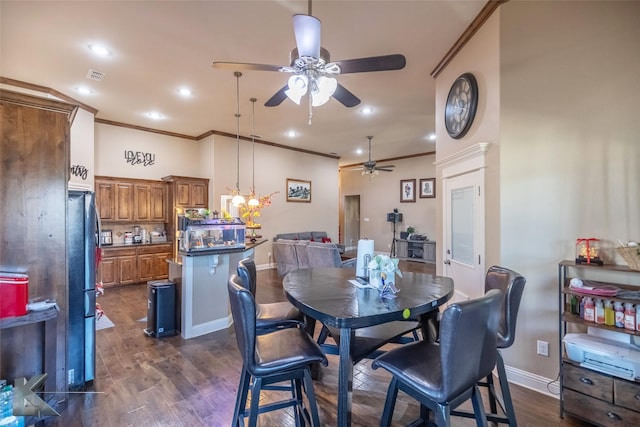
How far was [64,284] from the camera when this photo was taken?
2170mm

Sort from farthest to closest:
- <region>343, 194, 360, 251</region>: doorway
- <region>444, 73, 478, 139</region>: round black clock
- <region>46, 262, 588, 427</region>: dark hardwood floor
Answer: <region>343, 194, 360, 251</region>: doorway
<region>444, 73, 478, 139</region>: round black clock
<region>46, 262, 588, 427</region>: dark hardwood floor

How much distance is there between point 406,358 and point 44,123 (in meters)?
2.84

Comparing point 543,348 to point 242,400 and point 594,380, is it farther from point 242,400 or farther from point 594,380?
A: point 242,400

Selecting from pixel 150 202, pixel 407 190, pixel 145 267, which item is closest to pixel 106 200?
pixel 150 202

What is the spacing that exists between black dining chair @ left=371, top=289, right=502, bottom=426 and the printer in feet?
3.57

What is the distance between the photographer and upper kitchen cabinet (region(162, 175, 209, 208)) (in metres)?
6.22

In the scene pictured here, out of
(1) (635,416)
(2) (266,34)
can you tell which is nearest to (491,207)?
(1) (635,416)

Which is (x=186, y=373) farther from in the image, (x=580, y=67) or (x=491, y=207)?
(x=580, y=67)

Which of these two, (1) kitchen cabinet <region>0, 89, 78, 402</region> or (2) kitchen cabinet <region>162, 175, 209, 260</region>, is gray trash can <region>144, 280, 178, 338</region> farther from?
(2) kitchen cabinet <region>162, 175, 209, 260</region>

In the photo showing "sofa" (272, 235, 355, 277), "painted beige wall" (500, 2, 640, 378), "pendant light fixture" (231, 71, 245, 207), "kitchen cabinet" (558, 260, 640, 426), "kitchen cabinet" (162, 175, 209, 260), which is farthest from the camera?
"kitchen cabinet" (162, 175, 209, 260)

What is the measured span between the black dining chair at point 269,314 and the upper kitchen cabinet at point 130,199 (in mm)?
4954

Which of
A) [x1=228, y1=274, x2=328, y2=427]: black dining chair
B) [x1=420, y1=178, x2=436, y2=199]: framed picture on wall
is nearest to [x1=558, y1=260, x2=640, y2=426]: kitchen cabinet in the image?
[x1=228, y1=274, x2=328, y2=427]: black dining chair

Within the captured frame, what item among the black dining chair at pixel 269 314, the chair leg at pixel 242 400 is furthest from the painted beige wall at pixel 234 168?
the chair leg at pixel 242 400

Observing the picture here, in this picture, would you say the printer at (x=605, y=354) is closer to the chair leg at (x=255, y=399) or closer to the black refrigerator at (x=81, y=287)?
the chair leg at (x=255, y=399)
